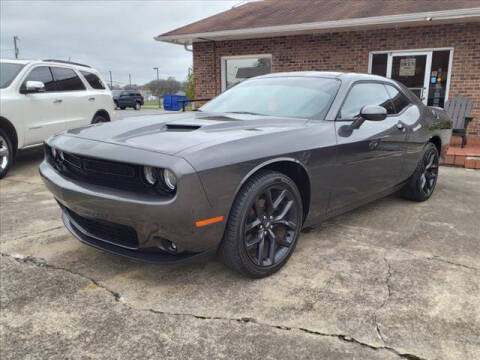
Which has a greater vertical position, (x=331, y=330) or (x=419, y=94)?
(x=419, y=94)

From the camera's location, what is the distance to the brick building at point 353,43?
868cm

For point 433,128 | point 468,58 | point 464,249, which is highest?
point 468,58

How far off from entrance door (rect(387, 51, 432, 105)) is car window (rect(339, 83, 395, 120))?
6.23 m

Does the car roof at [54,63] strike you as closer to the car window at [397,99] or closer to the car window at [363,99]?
the car window at [363,99]

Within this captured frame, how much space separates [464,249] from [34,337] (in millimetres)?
3169

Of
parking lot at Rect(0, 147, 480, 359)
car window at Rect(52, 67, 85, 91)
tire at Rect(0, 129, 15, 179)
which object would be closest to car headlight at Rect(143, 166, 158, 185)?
parking lot at Rect(0, 147, 480, 359)

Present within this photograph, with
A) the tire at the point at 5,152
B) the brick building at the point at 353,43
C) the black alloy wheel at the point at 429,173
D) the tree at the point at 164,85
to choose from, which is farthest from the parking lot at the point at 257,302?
the tree at the point at 164,85

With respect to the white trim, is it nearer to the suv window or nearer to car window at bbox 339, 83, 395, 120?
the suv window

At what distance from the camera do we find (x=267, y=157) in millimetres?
2537

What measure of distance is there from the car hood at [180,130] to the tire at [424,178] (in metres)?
2.02

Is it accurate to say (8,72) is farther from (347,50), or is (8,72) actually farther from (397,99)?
(347,50)

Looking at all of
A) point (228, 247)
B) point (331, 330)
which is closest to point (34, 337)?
point (228, 247)

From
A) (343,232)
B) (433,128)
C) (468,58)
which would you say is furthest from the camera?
(468,58)

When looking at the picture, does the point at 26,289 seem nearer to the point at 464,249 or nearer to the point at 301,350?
the point at 301,350
